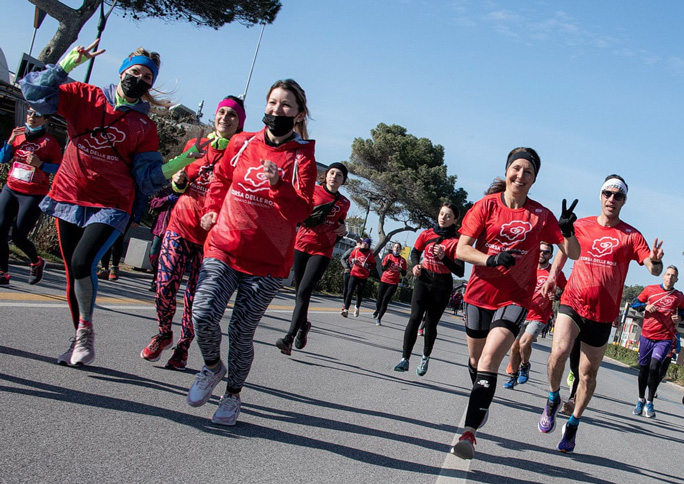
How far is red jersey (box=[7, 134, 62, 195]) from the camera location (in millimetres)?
7891

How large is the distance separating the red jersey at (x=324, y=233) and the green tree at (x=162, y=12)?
1650 centimetres

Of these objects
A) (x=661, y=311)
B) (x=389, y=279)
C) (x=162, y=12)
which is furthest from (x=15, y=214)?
(x=162, y=12)

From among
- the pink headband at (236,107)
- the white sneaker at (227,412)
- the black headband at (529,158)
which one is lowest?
the white sneaker at (227,412)

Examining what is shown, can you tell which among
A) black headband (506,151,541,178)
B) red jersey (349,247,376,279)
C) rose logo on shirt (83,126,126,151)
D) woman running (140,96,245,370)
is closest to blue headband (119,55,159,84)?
rose logo on shirt (83,126,126,151)

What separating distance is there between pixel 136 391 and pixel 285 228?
151cm

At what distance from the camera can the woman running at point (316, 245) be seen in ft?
24.3

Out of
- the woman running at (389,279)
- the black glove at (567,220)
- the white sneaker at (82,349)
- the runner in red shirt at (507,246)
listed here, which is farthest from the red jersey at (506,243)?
the woman running at (389,279)

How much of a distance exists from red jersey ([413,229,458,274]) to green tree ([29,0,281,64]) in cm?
1661

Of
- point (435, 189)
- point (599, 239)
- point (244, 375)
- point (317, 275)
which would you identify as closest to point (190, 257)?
point (244, 375)

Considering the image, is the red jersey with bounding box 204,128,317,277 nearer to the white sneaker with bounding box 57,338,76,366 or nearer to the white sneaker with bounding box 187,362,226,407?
the white sneaker with bounding box 187,362,226,407

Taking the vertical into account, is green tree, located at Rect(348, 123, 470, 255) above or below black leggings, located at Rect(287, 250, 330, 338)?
above

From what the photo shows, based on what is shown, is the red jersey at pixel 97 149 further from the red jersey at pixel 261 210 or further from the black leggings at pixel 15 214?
the black leggings at pixel 15 214

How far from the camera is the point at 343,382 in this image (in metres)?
7.01

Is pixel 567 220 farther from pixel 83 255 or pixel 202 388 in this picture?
pixel 83 255
